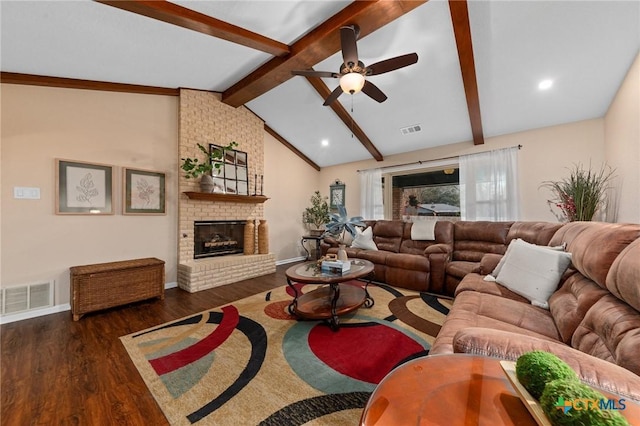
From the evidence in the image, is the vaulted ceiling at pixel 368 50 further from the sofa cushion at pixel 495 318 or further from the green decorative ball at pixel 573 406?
the green decorative ball at pixel 573 406

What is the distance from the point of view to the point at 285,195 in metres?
5.59

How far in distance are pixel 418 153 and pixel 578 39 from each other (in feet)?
8.47

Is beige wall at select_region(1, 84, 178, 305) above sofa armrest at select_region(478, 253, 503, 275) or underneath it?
above

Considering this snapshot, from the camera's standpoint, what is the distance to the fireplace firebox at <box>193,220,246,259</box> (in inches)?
161

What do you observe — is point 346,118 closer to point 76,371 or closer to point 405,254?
point 405,254

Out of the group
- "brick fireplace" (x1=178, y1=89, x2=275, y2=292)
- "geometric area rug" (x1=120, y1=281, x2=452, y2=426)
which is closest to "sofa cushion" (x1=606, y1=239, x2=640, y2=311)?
"geometric area rug" (x1=120, y1=281, x2=452, y2=426)

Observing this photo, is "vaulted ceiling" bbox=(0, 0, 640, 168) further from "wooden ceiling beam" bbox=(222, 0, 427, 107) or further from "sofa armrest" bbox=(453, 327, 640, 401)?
"sofa armrest" bbox=(453, 327, 640, 401)

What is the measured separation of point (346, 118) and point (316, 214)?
2.38 m

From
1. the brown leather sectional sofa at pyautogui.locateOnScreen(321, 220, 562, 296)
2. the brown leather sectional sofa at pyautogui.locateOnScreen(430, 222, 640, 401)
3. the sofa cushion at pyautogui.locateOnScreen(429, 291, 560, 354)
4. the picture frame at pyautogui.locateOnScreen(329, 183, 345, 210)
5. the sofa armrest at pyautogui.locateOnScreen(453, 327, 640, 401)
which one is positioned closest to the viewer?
the sofa armrest at pyautogui.locateOnScreen(453, 327, 640, 401)

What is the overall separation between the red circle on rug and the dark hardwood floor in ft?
3.59

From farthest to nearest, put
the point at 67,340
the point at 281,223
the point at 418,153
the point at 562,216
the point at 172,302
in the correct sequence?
the point at 281,223 → the point at 418,153 → the point at 562,216 → the point at 172,302 → the point at 67,340

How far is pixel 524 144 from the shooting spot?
3.77 meters

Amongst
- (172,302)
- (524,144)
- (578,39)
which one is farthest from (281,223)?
(578,39)

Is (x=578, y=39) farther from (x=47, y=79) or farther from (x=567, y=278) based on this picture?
(x=47, y=79)
